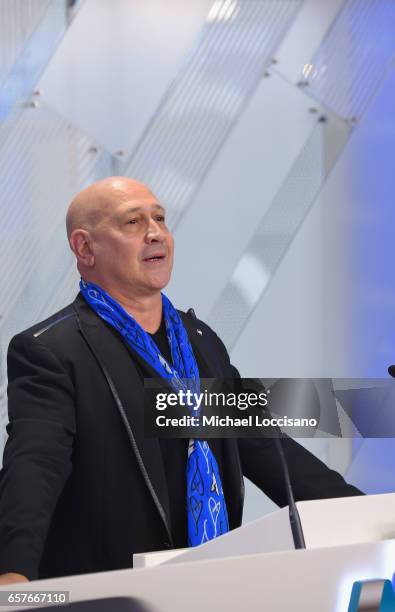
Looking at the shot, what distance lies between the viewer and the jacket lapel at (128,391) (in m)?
2.17

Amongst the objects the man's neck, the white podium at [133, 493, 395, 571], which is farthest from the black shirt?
the white podium at [133, 493, 395, 571]

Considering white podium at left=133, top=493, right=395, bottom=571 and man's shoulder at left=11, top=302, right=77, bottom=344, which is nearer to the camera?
white podium at left=133, top=493, right=395, bottom=571

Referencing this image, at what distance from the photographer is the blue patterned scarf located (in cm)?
219

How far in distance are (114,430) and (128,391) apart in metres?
0.09

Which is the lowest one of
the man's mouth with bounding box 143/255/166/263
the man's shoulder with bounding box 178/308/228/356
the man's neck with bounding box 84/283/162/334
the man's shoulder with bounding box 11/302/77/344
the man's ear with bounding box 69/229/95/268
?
the man's shoulder with bounding box 11/302/77/344

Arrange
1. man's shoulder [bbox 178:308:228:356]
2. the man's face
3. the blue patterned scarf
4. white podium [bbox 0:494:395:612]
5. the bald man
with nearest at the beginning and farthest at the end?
white podium [bbox 0:494:395:612] → the bald man → the blue patterned scarf → the man's face → man's shoulder [bbox 178:308:228:356]

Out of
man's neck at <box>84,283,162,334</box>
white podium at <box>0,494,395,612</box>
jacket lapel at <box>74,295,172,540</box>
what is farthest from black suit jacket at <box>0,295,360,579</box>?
white podium at <box>0,494,395,612</box>

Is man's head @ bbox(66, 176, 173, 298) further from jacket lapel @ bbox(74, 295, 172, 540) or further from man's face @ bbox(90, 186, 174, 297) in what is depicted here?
jacket lapel @ bbox(74, 295, 172, 540)

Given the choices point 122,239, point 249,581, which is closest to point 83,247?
point 122,239

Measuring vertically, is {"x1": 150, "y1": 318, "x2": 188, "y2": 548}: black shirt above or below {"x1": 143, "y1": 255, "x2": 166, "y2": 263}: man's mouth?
below

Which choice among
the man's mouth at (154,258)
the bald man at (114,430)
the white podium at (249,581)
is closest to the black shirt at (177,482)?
the bald man at (114,430)

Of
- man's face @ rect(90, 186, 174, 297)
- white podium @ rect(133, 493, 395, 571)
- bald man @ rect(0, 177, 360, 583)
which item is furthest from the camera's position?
man's face @ rect(90, 186, 174, 297)

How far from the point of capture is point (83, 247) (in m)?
2.49

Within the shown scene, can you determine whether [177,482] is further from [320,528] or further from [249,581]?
[249,581]
